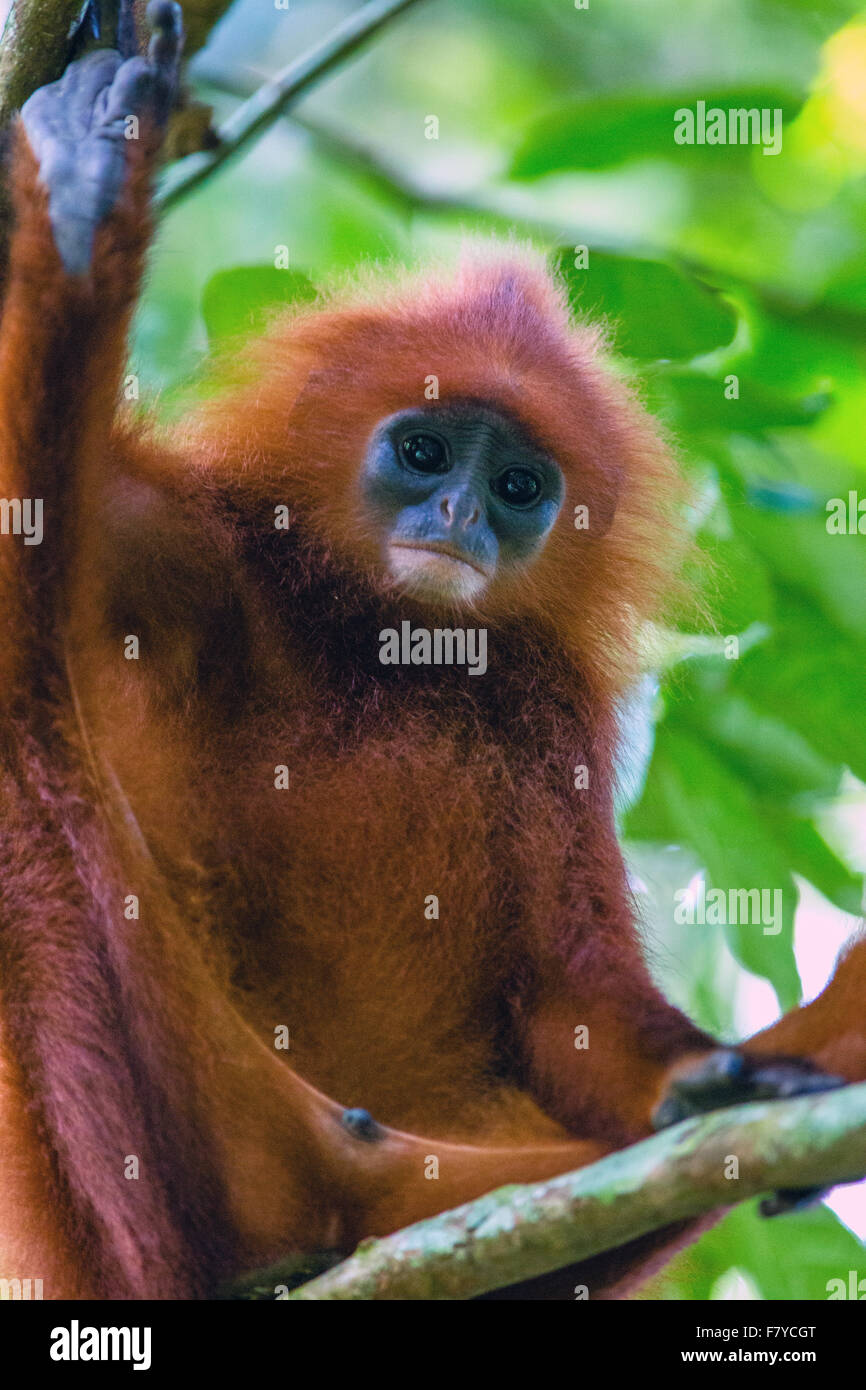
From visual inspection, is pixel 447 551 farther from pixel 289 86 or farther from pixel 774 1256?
pixel 774 1256

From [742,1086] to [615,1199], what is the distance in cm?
60

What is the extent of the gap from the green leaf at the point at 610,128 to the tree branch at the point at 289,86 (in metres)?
0.63

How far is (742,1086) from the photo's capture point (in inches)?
137

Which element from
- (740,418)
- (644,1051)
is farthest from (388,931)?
(740,418)

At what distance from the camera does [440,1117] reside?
4312 mm

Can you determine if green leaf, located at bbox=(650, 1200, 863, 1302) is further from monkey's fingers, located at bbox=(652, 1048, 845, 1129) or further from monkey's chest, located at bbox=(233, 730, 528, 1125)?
monkey's fingers, located at bbox=(652, 1048, 845, 1129)

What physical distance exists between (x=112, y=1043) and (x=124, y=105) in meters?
2.28

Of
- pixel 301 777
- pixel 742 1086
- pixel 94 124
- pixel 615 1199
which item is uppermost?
pixel 94 124

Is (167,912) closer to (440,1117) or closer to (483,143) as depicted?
(440,1117)

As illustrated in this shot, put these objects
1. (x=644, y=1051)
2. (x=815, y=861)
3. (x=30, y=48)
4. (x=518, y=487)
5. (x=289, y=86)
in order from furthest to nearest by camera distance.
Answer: (x=815, y=861) → (x=518, y=487) → (x=289, y=86) → (x=644, y=1051) → (x=30, y=48)

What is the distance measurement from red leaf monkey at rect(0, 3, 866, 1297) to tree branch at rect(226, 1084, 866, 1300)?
516 mm

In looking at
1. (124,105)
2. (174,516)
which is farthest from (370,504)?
(124,105)

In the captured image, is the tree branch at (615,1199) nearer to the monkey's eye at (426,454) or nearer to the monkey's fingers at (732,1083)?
the monkey's fingers at (732,1083)

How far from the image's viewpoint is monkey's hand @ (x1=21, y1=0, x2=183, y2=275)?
12.2 feet
